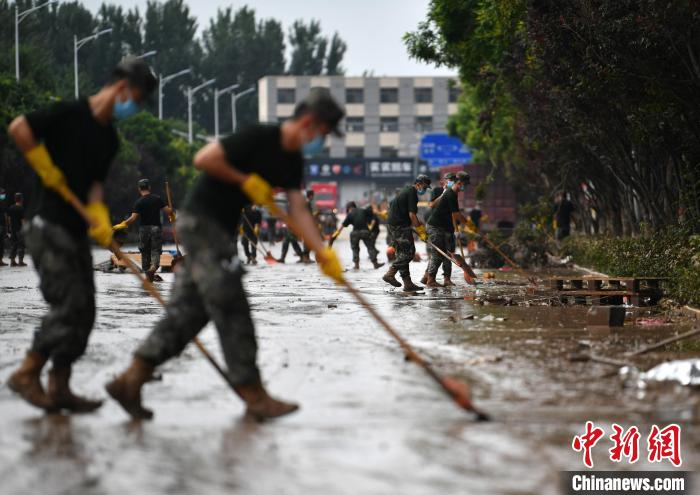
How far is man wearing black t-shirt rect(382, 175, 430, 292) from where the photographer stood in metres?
19.5

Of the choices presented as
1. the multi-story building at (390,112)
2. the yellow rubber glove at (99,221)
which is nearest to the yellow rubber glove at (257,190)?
the yellow rubber glove at (99,221)

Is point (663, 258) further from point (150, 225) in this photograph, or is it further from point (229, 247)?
point (229, 247)

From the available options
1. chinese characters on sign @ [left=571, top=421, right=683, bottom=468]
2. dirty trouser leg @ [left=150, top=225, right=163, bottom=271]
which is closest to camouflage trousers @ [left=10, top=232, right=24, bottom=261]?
dirty trouser leg @ [left=150, top=225, right=163, bottom=271]

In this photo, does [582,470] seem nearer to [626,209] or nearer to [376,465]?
[376,465]

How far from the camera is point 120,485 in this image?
5645 millimetres

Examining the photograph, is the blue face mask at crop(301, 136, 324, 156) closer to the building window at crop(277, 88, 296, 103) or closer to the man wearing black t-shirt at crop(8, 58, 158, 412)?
the man wearing black t-shirt at crop(8, 58, 158, 412)

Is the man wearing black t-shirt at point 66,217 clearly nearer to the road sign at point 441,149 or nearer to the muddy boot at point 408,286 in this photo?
the muddy boot at point 408,286

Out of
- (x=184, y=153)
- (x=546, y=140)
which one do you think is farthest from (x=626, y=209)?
(x=184, y=153)

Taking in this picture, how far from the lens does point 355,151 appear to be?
400 ft

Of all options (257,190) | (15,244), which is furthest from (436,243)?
(257,190)

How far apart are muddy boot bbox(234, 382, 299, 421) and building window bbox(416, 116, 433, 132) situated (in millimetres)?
114260

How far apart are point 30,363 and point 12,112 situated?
37.9 metres

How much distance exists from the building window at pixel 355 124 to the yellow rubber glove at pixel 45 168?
113862 millimetres

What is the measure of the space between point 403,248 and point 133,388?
1257 centimetres
